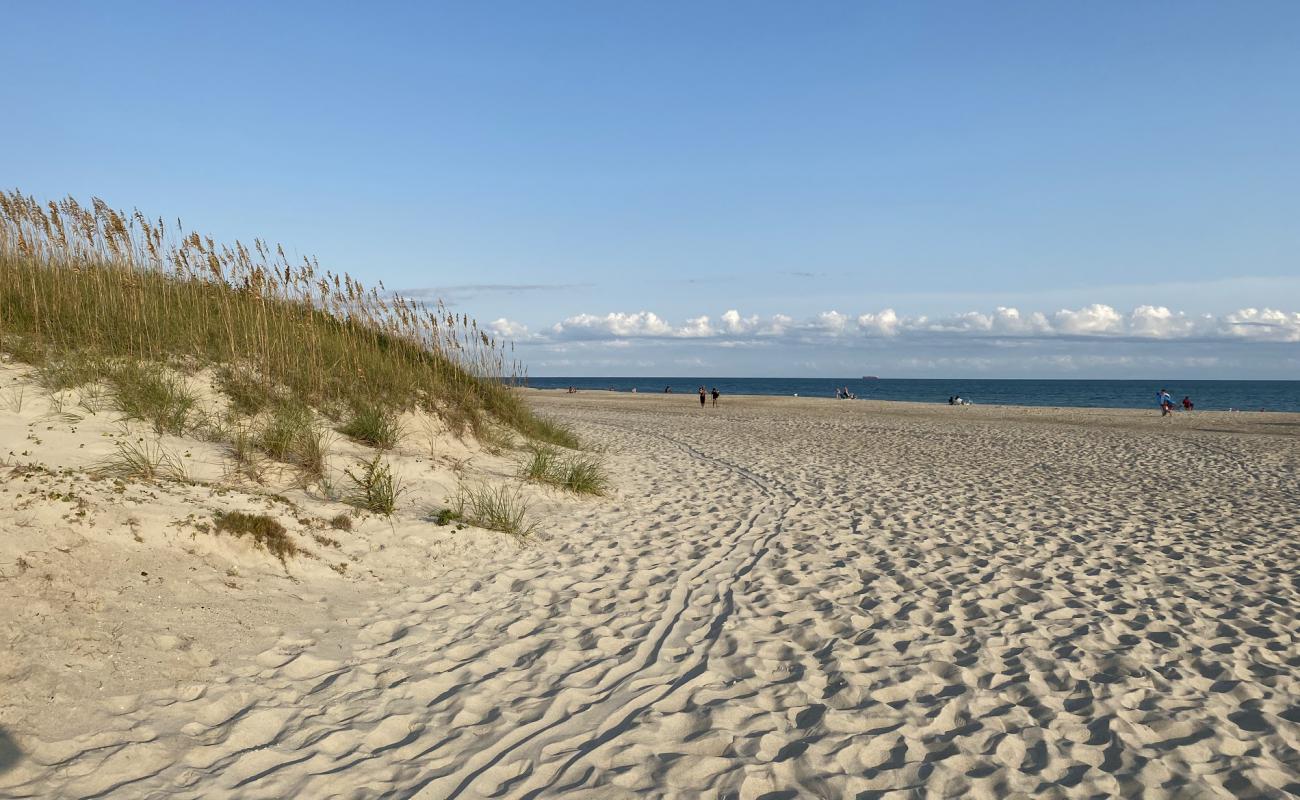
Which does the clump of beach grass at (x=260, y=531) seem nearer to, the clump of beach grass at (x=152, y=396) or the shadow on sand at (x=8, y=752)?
the clump of beach grass at (x=152, y=396)

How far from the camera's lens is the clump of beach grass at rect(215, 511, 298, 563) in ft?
18.9

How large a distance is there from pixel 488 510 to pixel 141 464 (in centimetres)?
310

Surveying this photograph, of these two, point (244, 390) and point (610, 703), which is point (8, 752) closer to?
point (610, 703)

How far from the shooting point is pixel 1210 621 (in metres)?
5.56

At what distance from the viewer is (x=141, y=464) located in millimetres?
6422

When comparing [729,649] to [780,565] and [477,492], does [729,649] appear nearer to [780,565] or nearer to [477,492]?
[780,565]

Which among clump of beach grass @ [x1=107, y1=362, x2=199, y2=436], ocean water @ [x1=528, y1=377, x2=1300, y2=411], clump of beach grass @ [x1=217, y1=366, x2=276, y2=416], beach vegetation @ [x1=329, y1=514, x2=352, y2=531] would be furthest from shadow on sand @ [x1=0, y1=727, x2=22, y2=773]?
ocean water @ [x1=528, y1=377, x2=1300, y2=411]

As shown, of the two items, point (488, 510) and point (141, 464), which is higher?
point (141, 464)

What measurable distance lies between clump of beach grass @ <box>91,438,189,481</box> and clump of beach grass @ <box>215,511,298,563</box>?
103 centimetres

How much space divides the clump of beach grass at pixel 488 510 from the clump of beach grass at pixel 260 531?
165 cm

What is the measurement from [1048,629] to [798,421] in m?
20.9

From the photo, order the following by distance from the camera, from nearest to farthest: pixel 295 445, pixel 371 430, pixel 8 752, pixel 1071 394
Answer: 1. pixel 8 752
2. pixel 295 445
3. pixel 371 430
4. pixel 1071 394

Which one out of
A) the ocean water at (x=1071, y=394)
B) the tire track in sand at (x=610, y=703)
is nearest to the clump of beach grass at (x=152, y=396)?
the tire track in sand at (x=610, y=703)

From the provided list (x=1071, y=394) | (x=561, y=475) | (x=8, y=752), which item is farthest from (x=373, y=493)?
(x=1071, y=394)
